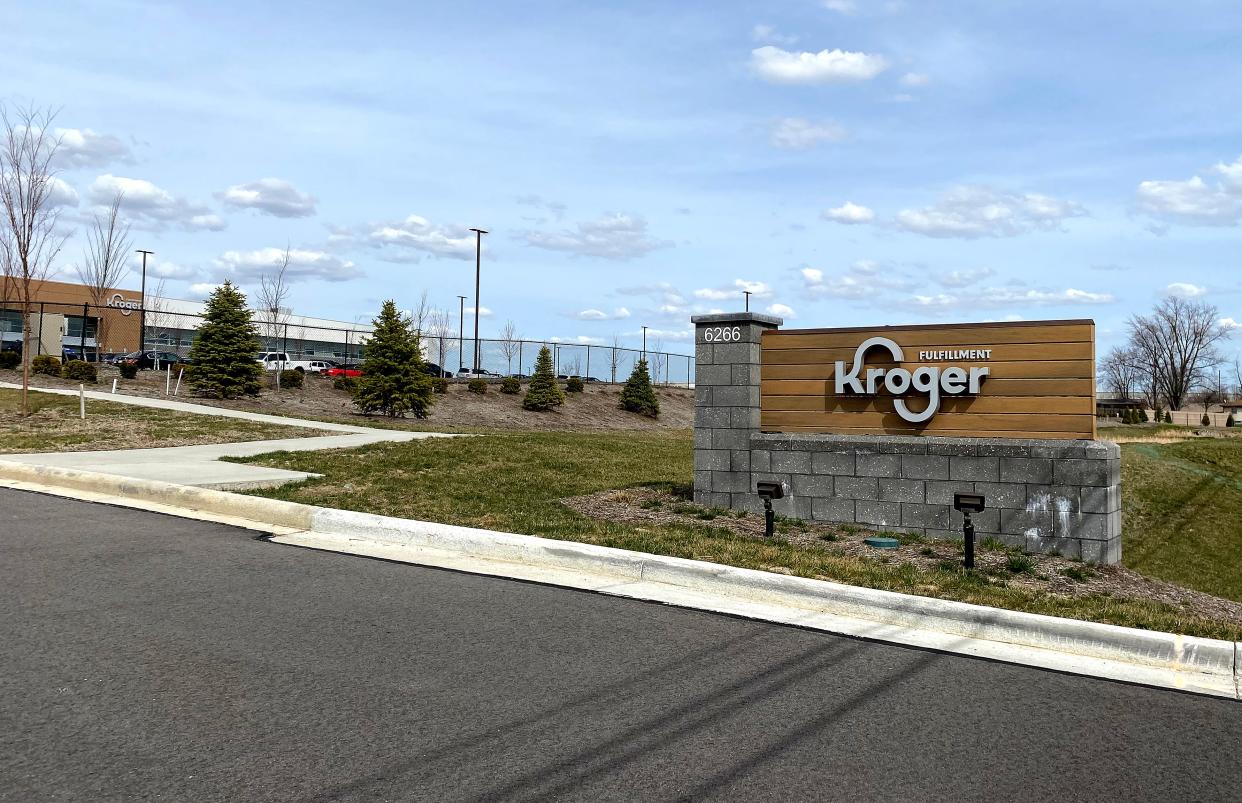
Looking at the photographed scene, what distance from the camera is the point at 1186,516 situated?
24516 millimetres

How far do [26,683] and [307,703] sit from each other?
1.50m

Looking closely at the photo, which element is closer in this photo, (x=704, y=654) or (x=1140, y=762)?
(x=1140, y=762)

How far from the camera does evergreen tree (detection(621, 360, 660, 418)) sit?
46312mm

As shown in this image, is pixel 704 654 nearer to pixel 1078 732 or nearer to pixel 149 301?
pixel 1078 732

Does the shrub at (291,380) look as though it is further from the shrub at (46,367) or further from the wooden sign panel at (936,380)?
the wooden sign panel at (936,380)

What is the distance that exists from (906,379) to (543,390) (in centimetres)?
3184

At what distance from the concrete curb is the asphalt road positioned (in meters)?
0.39

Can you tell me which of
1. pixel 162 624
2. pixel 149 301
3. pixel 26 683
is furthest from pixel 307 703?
pixel 149 301

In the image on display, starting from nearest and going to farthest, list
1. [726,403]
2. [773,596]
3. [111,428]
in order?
1. [773,596]
2. [726,403]
3. [111,428]

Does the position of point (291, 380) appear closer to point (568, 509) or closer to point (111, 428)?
point (111, 428)

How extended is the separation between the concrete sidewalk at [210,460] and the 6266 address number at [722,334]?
5.68 m

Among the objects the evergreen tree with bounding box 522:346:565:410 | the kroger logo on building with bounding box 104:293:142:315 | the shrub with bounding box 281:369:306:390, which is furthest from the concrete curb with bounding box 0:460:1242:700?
the kroger logo on building with bounding box 104:293:142:315

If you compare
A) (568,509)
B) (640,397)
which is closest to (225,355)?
(640,397)

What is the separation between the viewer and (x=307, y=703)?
4.52m
